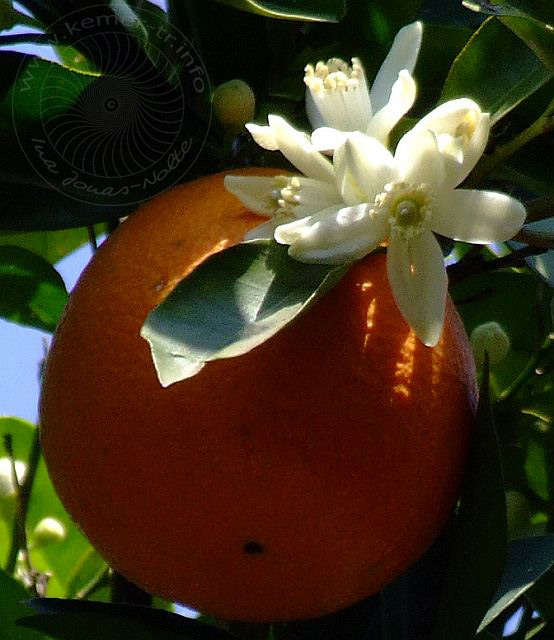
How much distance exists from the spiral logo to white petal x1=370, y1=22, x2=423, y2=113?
21cm

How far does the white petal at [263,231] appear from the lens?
737 mm

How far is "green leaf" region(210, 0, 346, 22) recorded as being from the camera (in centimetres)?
84

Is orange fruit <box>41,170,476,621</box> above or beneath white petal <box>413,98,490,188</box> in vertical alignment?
beneath

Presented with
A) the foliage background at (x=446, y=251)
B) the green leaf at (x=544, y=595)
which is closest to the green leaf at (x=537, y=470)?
the foliage background at (x=446, y=251)

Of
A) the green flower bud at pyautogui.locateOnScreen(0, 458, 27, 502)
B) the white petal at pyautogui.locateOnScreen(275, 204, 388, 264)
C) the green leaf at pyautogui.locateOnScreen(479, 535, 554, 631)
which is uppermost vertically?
the white petal at pyautogui.locateOnScreen(275, 204, 388, 264)

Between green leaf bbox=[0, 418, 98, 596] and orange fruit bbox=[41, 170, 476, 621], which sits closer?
orange fruit bbox=[41, 170, 476, 621]

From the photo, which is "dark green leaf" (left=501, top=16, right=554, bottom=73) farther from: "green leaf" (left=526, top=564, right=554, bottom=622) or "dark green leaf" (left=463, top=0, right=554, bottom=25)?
"green leaf" (left=526, top=564, right=554, bottom=622)

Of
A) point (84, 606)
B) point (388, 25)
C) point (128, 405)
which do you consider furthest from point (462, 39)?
point (84, 606)

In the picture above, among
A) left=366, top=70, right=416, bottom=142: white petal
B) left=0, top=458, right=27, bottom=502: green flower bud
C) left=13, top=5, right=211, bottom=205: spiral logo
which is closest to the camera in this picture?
left=366, top=70, right=416, bottom=142: white petal

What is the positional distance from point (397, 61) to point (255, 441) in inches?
11.3

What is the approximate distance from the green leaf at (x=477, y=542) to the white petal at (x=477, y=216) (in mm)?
121

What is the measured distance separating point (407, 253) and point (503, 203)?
2.6 inches

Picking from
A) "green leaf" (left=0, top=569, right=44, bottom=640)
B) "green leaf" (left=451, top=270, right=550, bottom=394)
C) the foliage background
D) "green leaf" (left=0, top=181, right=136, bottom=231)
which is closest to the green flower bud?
the foliage background

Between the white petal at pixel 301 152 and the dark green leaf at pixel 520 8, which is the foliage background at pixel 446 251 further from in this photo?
the white petal at pixel 301 152
